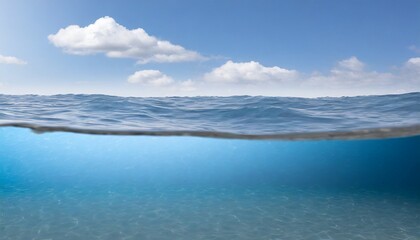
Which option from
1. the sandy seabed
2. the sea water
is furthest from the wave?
the sandy seabed

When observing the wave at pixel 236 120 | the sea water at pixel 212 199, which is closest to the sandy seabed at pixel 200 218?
the sea water at pixel 212 199

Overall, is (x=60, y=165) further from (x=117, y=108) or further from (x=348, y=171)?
(x=348, y=171)

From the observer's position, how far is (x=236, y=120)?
398 inches

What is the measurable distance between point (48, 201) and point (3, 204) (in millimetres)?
1766

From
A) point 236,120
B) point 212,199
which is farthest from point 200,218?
point 236,120

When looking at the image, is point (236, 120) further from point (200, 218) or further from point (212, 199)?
point (212, 199)

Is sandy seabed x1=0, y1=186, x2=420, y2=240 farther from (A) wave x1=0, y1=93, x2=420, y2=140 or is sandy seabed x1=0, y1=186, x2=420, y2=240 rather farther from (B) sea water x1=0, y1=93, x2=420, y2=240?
(A) wave x1=0, y1=93, x2=420, y2=140

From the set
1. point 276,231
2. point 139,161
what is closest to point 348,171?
point 139,161

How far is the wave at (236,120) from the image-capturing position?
9633mm

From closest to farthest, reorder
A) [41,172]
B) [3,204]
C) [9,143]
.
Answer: [3,204], [9,143], [41,172]

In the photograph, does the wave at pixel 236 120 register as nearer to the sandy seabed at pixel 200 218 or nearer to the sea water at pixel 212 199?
the sea water at pixel 212 199

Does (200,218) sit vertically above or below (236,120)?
below

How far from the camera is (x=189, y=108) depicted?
1172 cm

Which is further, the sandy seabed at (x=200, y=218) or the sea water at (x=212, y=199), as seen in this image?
the sea water at (x=212, y=199)
